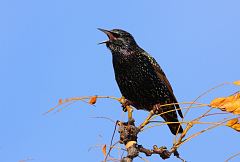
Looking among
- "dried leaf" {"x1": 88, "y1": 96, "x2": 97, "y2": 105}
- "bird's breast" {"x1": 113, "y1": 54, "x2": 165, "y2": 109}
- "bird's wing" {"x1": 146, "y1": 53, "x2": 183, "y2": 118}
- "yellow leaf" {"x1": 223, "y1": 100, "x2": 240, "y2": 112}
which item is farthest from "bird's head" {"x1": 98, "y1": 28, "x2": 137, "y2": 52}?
"yellow leaf" {"x1": 223, "y1": 100, "x2": 240, "y2": 112}

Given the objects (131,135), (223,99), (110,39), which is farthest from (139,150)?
(110,39)

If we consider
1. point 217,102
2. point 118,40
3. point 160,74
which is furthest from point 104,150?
point 160,74

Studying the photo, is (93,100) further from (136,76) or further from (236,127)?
(136,76)

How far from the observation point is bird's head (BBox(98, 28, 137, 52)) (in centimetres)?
671

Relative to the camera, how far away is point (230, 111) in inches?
118

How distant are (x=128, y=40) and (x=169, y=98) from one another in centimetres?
110

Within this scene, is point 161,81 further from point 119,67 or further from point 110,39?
point 110,39

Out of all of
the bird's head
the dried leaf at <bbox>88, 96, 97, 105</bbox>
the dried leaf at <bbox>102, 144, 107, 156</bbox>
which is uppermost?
the bird's head

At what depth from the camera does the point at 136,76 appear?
7234mm

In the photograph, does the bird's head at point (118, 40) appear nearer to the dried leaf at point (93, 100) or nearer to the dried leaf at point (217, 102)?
the dried leaf at point (93, 100)

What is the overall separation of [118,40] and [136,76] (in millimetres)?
623

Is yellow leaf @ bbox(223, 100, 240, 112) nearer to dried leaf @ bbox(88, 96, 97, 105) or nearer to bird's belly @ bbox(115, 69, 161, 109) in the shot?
dried leaf @ bbox(88, 96, 97, 105)

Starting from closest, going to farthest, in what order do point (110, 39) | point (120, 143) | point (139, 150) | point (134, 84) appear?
point (139, 150)
point (120, 143)
point (110, 39)
point (134, 84)

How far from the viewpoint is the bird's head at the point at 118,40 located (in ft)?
22.0
